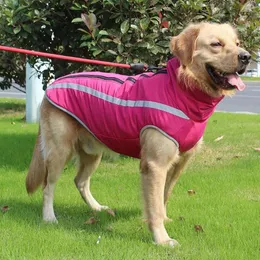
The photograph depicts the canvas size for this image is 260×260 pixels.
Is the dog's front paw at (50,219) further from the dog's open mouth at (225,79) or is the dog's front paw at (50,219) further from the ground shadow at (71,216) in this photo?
the dog's open mouth at (225,79)

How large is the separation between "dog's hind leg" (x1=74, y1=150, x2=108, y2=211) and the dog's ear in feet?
5.79

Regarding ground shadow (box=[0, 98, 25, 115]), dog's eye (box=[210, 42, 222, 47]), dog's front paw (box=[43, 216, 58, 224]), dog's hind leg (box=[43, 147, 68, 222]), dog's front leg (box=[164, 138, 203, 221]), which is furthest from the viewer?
ground shadow (box=[0, 98, 25, 115])

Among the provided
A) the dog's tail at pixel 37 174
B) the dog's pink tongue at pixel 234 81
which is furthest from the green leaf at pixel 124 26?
the dog's pink tongue at pixel 234 81

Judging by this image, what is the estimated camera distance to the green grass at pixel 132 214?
13.2 ft

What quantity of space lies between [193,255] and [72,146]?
176 centimetres

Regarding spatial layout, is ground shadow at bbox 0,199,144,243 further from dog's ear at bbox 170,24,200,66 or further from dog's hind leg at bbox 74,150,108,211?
dog's ear at bbox 170,24,200,66

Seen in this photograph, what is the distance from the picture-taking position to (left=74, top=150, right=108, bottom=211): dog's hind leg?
5.38 metres

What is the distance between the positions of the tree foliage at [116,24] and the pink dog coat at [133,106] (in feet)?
6.27

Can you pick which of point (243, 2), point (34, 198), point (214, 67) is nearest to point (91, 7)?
point (243, 2)

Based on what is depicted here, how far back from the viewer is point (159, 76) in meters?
4.42

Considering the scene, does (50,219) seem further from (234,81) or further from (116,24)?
(116,24)

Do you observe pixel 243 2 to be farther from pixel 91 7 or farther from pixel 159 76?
pixel 159 76

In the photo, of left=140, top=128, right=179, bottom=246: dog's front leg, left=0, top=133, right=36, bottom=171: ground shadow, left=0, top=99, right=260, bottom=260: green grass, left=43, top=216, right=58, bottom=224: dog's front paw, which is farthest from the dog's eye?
left=0, top=133, right=36, bottom=171: ground shadow

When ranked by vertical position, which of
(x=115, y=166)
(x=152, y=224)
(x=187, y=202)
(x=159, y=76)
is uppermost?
(x=159, y=76)
